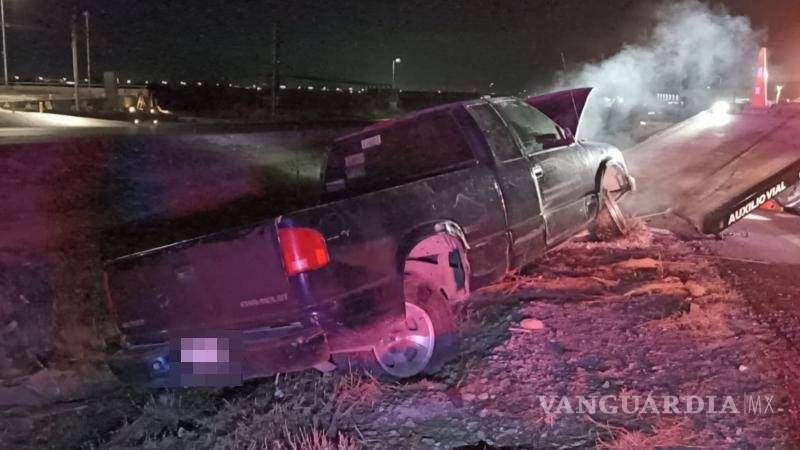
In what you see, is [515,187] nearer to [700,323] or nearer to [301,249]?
[700,323]

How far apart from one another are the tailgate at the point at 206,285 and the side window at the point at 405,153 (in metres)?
1.69

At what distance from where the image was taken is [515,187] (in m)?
5.38

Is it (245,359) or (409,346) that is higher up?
(245,359)

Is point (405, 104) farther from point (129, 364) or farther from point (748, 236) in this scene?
point (129, 364)

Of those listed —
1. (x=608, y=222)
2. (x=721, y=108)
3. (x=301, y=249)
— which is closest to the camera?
(x=301, y=249)

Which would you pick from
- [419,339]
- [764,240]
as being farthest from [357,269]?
[764,240]

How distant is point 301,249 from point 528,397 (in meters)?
1.71

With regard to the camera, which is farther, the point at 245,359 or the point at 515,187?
the point at 515,187

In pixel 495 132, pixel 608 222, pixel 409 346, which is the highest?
pixel 495 132

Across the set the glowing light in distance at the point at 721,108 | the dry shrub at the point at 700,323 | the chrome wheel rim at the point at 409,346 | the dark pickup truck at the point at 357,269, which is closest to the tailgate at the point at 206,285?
the dark pickup truck at the point at 357,269

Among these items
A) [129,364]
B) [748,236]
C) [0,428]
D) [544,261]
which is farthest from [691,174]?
[0,428]

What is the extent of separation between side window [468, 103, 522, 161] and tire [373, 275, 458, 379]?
54.7 inches

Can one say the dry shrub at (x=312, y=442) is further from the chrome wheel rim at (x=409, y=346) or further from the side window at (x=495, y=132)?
the side window at (x=495, y=132)
